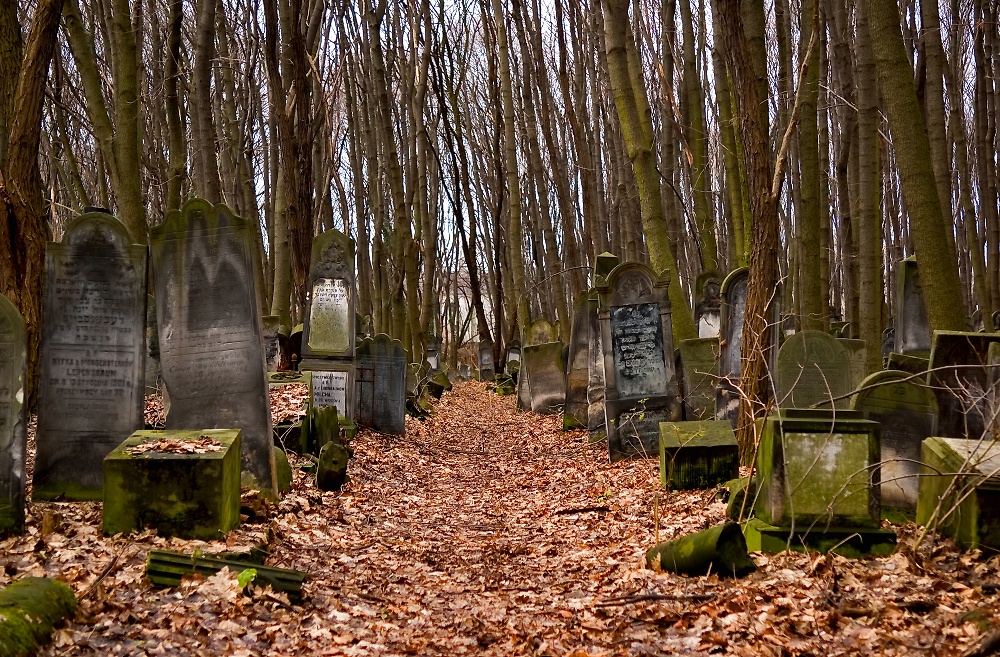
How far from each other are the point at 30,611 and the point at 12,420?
1865 millimetres

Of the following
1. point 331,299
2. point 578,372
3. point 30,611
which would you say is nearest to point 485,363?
point 578,372

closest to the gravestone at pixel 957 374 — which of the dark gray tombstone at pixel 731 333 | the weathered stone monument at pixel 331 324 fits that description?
the dark gray tombstone at pixel 731 333

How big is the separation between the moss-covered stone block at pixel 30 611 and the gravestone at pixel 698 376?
291 inches

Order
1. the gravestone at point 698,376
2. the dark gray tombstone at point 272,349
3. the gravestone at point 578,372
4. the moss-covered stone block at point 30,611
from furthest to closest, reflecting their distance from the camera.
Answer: the dark gray tombstone at point 272,349, the gravestone at point 578,372, the gravestone at point 698,376, the moss-covered stone block at point 30,611

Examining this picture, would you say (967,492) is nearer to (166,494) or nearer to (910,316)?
(166,494)

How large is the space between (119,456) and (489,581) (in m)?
2.29

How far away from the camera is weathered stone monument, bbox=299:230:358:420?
11680mm

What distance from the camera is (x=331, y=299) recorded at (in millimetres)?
12016

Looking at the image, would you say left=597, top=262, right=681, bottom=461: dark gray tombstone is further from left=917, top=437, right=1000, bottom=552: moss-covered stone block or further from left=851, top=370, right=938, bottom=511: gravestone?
left=917, top=437, right=1000, bottom=552: moss-covered stone block

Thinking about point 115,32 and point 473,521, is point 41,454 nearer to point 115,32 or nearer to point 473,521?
point 473,521

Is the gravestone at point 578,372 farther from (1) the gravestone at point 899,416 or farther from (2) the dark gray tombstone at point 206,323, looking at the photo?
(1) the gravestone at point 899,416

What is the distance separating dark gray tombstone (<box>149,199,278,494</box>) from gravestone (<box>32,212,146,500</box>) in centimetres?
42

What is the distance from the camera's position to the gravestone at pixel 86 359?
248 inches

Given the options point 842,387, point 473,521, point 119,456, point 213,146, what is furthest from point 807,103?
point 119,456
